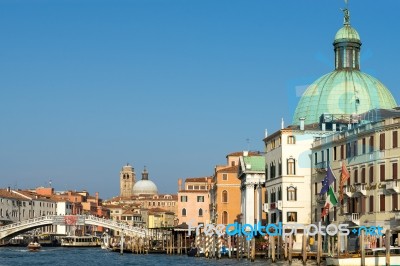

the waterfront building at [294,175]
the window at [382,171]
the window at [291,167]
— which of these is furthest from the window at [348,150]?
the window at [291,167]

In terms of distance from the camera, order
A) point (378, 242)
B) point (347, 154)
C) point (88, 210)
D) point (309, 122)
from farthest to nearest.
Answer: point (88, 210) → point (309, 122) → point (347, 154) → point (378, 242)

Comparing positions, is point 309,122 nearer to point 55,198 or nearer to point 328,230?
point 328,230

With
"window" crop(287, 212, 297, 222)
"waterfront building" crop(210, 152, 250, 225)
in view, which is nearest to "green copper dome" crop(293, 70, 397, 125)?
"window" crop(287, 212, 297, 222)

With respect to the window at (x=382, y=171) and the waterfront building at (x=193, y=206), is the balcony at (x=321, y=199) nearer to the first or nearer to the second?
the window at (x=382, y=171)

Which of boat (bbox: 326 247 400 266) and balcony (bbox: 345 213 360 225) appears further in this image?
balcony (bbox: 345 213 360 225)

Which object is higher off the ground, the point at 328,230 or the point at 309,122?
the point at 309,122

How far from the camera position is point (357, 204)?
49188 millimetres

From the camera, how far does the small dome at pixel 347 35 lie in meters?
62.3

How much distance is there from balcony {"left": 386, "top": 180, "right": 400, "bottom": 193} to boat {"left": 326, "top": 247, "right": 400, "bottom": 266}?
642 cm

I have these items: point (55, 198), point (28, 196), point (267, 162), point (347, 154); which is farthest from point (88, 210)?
point (347, 154)

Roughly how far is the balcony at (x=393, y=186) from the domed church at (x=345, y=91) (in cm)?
1458

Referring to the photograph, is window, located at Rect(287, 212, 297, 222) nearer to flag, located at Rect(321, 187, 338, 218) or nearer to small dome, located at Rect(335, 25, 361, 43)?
flag, located at Rect(321, 187, 338, 218)

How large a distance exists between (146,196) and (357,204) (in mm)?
145074

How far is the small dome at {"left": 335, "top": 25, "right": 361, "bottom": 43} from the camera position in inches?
2454
